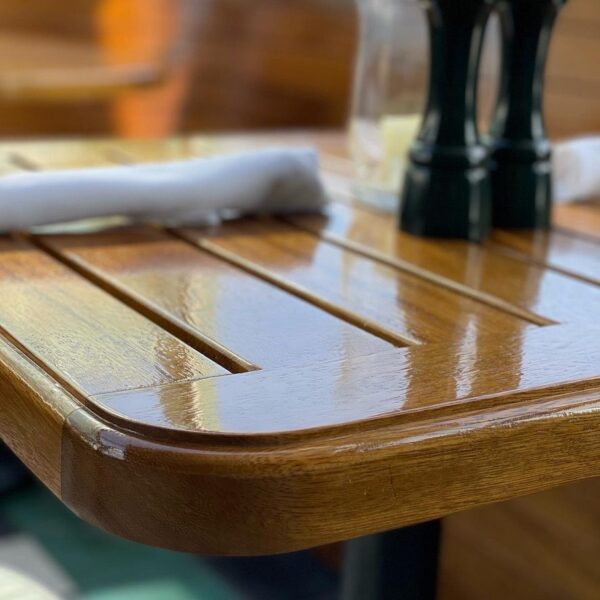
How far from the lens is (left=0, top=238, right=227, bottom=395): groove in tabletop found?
65 centimetres

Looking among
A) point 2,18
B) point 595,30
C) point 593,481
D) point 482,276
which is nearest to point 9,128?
point 2,18

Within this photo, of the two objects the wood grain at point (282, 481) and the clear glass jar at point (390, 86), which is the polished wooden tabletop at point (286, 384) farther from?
the clear glass jar at point (390, 86)

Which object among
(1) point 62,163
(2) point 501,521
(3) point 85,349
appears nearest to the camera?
(3) point 85,349

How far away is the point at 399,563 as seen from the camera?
1028 millimetres

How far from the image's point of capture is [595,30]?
1.83 m

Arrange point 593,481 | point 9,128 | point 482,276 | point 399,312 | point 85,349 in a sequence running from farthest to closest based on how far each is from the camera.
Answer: point 9,128
point 593,481
point 482,276
point 399,312
point 85,349

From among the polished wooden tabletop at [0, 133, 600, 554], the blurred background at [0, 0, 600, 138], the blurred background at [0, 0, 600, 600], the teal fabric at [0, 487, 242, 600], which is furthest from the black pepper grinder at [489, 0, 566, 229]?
the blurred background at [0, 0, 600, 138]

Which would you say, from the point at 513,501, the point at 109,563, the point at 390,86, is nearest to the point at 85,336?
the point at 390,86

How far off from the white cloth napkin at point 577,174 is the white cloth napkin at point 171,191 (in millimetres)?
292

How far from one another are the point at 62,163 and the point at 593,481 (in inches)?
31.4

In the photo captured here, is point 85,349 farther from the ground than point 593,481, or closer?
farther from the ground

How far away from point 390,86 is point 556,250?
0.29 m

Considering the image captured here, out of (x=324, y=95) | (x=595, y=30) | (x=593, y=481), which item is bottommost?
(x=593, y=481)

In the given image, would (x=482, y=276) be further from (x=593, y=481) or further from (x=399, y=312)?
(x=593, y=481)
